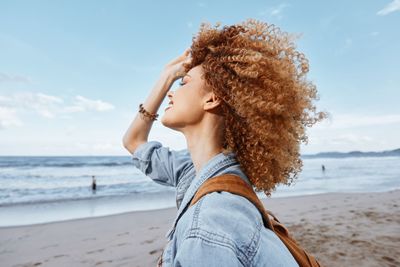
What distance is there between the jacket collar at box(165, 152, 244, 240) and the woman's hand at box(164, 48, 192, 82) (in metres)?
0.81

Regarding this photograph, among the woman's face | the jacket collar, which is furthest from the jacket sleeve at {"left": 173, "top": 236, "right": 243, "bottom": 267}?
the woman's face

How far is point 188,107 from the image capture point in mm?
1585

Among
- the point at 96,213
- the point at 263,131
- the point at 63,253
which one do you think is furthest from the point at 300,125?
the point at 96,213

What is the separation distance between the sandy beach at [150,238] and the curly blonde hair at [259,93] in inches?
152

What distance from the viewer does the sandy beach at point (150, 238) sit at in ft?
17.2

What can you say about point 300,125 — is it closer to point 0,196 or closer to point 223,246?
point 223,246

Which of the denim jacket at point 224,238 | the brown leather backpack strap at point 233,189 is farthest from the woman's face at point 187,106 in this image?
the denim jacket at point 224,238

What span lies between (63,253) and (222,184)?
249 inches

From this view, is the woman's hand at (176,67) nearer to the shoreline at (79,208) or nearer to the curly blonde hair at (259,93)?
the curly blonde hair at (259,93)

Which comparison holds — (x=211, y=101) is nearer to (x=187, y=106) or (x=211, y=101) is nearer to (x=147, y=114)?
(x=187, y=106)

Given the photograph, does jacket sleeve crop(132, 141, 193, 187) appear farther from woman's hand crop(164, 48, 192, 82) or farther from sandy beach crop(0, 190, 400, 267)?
sandy beach crop(0, 190, 400, 267)

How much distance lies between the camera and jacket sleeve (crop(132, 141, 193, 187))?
203 cm

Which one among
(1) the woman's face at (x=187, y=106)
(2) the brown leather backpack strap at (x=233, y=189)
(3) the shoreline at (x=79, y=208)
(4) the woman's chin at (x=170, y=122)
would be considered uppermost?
(1) the woman's face at (x=187, y=106)

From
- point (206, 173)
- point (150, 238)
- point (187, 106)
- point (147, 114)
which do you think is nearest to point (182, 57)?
point (147, 114)
